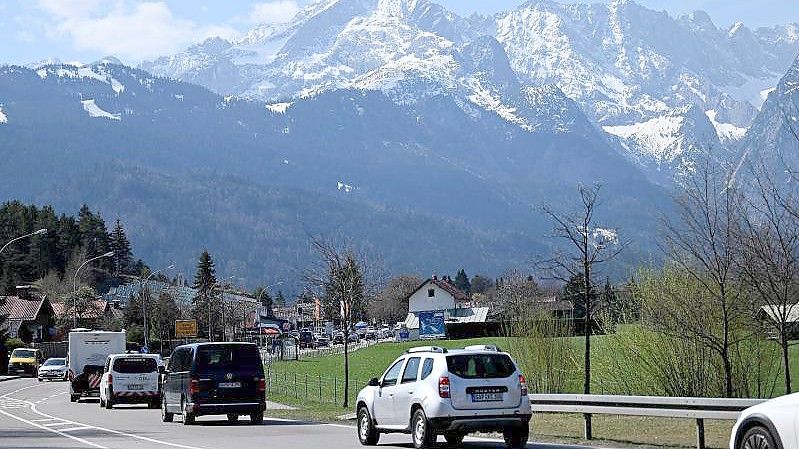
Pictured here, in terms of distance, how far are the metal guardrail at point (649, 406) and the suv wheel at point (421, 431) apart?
3303 mm

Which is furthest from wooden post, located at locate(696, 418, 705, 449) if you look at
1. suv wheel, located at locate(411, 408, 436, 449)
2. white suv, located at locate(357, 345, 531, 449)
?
suv wheel, located at locate(411, 408, 436, 449)

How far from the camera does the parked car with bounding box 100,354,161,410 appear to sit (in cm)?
3872

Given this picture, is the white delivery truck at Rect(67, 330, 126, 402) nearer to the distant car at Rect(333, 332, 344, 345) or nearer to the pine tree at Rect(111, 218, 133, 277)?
the distant car at Rect(333, 332, 344, 345)

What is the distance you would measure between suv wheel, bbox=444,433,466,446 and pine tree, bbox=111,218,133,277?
15546cm

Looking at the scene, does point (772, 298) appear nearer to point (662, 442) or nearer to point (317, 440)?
point (662, 442)

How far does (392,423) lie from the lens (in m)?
21.3

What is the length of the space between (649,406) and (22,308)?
10179cm

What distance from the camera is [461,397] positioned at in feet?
65.0

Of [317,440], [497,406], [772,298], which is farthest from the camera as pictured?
[772,298]

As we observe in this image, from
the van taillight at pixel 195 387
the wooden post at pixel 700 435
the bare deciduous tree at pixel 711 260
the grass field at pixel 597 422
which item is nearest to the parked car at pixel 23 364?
the grass field at pixel 597 422

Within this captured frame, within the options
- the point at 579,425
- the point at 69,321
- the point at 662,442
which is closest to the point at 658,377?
the point at 579,425

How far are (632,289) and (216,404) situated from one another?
10.9 meters

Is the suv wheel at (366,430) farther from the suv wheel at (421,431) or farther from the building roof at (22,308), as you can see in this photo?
the building roof at (22,308)

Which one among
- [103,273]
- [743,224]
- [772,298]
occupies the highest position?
[103,273]
